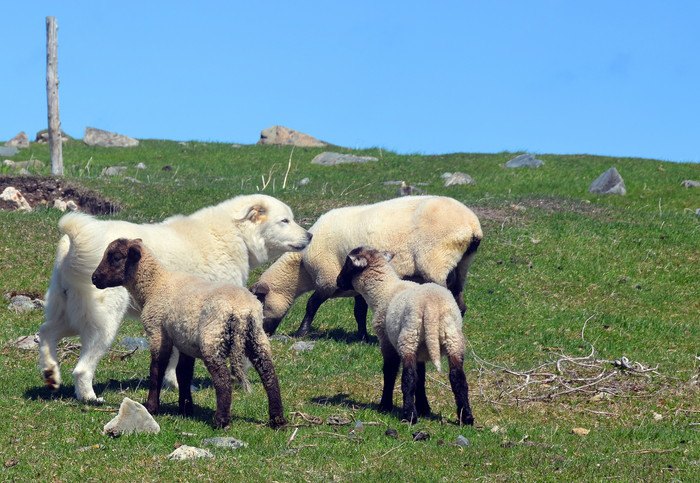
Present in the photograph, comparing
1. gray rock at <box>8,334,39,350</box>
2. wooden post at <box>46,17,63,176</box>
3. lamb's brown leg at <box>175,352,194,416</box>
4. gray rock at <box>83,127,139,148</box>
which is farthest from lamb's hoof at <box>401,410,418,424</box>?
gray rock at <box>83,127,139,148</box>

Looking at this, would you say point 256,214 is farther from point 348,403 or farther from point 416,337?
point 416,337

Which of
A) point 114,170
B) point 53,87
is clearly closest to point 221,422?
point 53,87

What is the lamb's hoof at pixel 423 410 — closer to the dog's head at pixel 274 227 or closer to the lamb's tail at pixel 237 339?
the lamb's tail at pixel 237 339

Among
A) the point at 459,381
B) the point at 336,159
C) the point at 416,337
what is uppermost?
the point at 336,159

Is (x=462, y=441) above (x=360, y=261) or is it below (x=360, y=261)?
below

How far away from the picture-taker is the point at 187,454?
775cm

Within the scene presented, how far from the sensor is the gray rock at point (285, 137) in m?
38.2

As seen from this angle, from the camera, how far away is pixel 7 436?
8.43m

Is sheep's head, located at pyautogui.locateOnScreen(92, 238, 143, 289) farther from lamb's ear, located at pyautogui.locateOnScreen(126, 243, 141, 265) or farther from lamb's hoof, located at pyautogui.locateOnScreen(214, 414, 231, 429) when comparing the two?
lamb's hoof, located at pyautogui.locateOnScreen(214, 414, 231, 429)

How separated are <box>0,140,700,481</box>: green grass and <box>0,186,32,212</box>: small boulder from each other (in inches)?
53.2

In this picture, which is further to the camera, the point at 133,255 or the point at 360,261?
the point at 360,261

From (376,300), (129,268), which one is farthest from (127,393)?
(376,300)

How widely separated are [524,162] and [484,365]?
59.7ft

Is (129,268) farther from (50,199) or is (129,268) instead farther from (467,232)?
(50,199)
